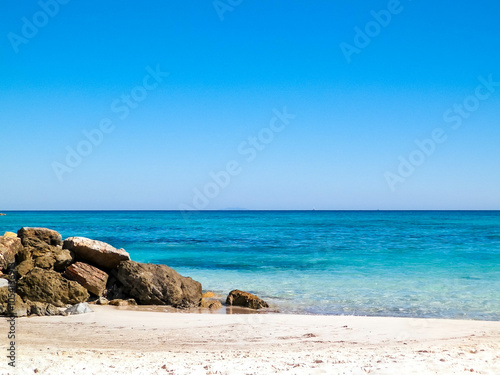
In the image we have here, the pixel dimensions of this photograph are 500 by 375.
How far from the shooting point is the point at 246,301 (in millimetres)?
13078

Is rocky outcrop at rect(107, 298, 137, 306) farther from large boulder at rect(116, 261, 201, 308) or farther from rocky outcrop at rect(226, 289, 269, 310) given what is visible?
rocky outcrop at rect(226, 289, 269, 310)

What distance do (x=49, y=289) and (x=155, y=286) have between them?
2871 millimetres

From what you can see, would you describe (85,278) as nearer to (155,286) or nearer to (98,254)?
(98,254)

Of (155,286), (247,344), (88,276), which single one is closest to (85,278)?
(88,276)

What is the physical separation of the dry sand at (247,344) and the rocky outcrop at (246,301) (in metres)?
1.36

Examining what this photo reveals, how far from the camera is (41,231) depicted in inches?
643

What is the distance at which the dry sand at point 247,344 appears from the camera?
6.60m

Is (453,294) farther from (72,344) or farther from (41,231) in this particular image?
(41,231)

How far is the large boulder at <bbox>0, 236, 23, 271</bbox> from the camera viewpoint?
1423 centimetres

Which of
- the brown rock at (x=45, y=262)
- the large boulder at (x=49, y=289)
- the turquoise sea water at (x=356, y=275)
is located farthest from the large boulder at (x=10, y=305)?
the turquoise sea water at (x=356, y=275)

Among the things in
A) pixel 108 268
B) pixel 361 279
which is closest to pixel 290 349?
pixel 108 268

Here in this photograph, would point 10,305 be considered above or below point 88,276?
below

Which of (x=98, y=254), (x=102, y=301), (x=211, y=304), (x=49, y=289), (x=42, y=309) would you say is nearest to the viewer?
(x=42, y=309)

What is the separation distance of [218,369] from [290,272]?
1403 cm
